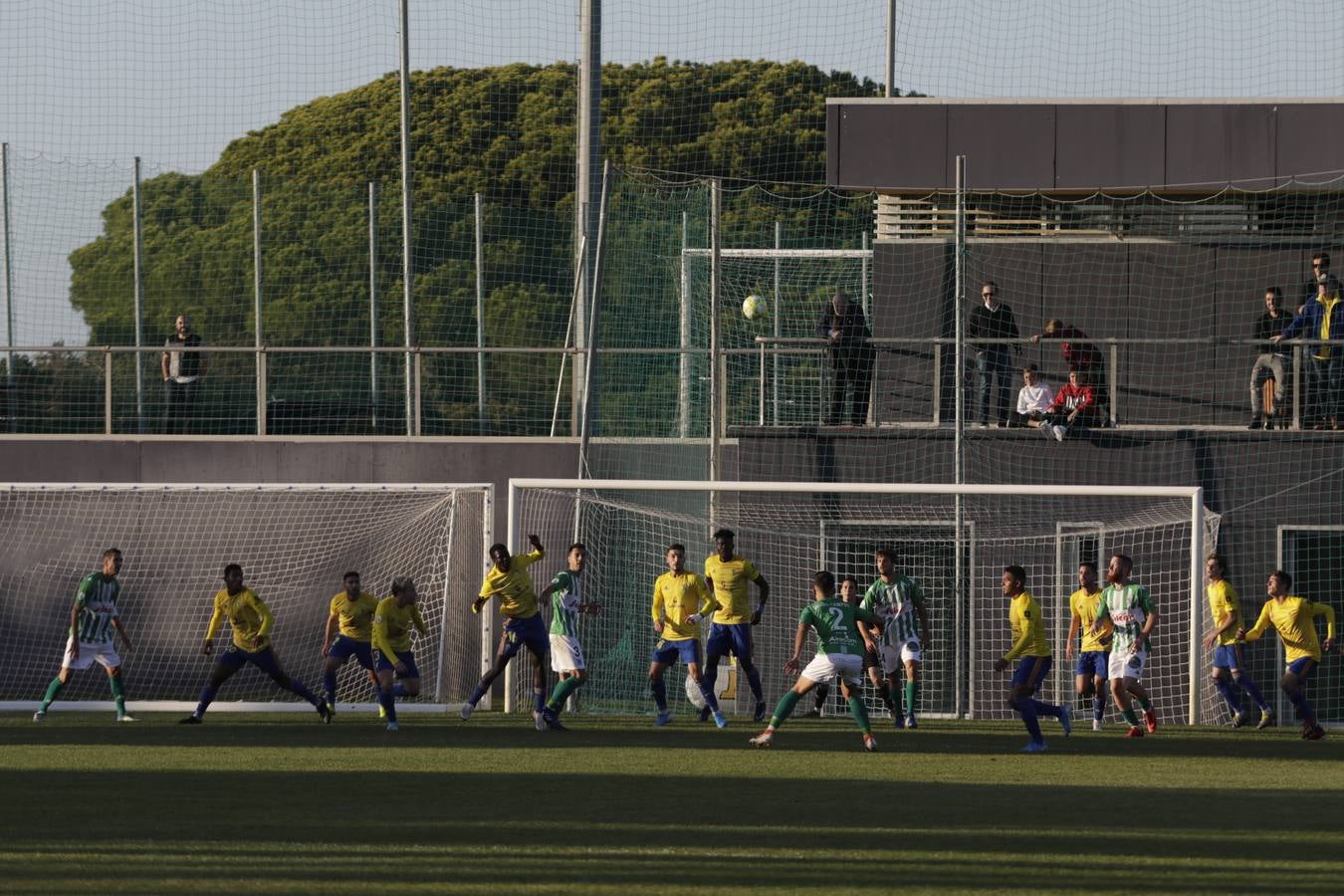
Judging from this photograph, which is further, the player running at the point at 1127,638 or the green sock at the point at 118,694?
the green sock at the point at 118,694

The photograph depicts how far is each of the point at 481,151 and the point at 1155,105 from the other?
18.3m

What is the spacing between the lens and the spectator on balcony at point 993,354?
20500mm

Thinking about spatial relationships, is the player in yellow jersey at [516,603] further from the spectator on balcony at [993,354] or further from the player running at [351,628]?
the spectator on balcony at [993,354]

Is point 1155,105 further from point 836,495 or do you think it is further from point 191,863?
point 191,863

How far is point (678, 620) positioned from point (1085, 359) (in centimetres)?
609

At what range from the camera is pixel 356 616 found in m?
18.2

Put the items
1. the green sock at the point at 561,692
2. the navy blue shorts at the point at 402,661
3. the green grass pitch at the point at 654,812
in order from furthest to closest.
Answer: the navy blue shorts at the point at 402,661 → the green sock at the point at 561,692 → the green grass pitch at the point at 654,812

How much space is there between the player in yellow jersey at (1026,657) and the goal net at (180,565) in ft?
27.9

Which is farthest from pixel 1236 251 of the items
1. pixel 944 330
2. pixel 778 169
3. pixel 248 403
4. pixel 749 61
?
pixel 749 61

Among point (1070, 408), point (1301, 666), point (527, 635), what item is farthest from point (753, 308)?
point (1301, 666)

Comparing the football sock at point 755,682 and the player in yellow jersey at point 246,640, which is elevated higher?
the player in yellow jersey at point 246,640

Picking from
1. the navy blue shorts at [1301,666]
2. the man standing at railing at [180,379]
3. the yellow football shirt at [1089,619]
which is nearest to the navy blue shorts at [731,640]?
the yellow football shirt at [1089,619]

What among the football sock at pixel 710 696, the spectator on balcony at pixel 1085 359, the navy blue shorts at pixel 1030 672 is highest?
the spectator on balcony at pixel 1085 359

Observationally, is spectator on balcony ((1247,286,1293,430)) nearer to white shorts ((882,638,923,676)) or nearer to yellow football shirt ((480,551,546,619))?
white shorts ((882,638,923,676))
